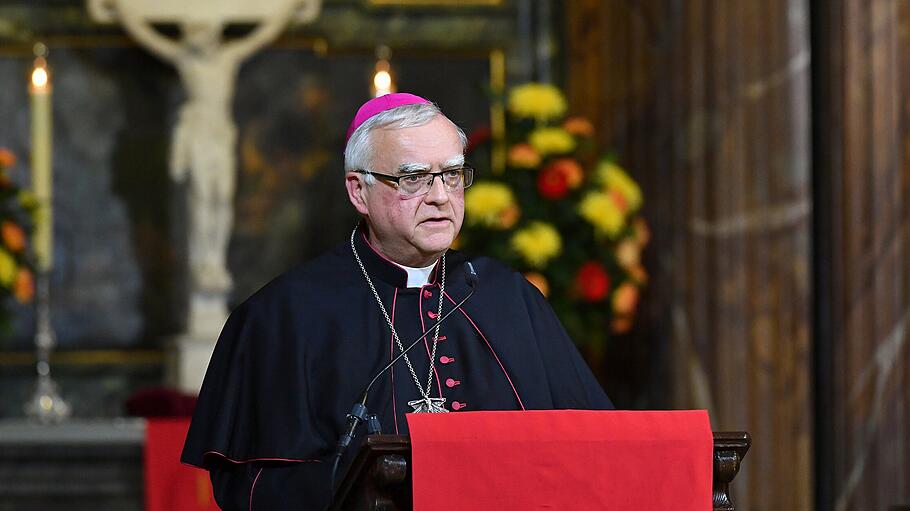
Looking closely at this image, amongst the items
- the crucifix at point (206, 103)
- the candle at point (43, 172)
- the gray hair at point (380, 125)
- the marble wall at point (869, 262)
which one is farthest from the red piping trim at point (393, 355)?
the candle at point (43, 172)

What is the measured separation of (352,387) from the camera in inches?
129

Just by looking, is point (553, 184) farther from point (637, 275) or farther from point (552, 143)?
point (637, 275)

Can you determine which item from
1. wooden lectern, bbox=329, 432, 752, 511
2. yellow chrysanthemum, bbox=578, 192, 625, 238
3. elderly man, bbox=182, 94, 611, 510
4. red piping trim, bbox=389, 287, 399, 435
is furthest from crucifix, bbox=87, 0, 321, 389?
wooden lectern, bbox=329, 432, 752, 511

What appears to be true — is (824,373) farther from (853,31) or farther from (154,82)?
(154,82)

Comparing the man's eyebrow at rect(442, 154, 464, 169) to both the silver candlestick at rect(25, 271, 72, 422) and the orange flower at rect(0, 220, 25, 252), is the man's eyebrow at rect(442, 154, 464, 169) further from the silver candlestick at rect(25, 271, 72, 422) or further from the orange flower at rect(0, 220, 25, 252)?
the silver candlestick at rect(25, 271, 72, 422)

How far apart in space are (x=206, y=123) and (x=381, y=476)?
4934mm

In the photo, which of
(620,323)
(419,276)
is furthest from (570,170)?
(419,276)

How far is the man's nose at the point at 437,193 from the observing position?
3217mm

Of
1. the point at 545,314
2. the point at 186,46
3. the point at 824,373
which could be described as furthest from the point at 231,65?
the point at 545,314

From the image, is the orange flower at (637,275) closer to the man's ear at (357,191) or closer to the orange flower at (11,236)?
the orange flower at (11,236)

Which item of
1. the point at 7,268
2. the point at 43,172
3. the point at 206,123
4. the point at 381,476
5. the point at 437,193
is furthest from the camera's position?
the point at 43,172

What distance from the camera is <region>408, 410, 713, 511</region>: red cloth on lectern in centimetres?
264

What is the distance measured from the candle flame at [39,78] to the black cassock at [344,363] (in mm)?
3680

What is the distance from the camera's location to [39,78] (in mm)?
6859
